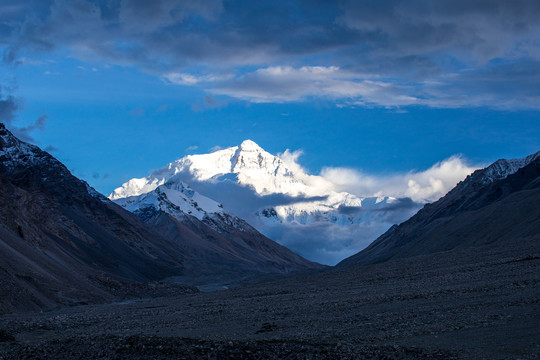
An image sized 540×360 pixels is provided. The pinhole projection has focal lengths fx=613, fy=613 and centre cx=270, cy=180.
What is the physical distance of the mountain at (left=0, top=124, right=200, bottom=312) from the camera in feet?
208

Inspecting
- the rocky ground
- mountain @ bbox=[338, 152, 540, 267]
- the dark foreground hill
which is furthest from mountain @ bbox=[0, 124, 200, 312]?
mountain @ bbox=[338, 152, 540, 267]

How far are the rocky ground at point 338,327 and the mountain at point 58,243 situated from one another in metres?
19.1

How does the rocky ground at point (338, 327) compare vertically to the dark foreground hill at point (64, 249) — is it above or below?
below

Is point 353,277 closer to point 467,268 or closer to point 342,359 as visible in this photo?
point 467,268

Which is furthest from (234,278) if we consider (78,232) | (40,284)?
(40,284)

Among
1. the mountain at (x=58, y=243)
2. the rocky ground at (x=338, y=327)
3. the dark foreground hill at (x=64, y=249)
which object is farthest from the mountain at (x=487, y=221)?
the mountain at (x=58, y=243)

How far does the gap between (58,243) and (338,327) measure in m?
91.7

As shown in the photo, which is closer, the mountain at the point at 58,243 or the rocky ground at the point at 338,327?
the rocky ground at the point at 338,327

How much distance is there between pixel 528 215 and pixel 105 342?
261ft

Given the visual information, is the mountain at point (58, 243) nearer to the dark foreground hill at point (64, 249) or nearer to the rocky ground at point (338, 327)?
the dark foreground hill at point (64, 249)

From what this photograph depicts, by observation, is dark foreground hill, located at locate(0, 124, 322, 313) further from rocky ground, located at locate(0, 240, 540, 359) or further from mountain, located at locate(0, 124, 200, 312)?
rocky ground, located at locate(0, 240, 540, 359)

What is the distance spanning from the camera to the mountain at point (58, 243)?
63.5 meters

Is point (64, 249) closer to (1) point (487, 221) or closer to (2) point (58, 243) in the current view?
(2) point (58, 243)

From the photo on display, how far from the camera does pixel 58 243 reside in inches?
4301
